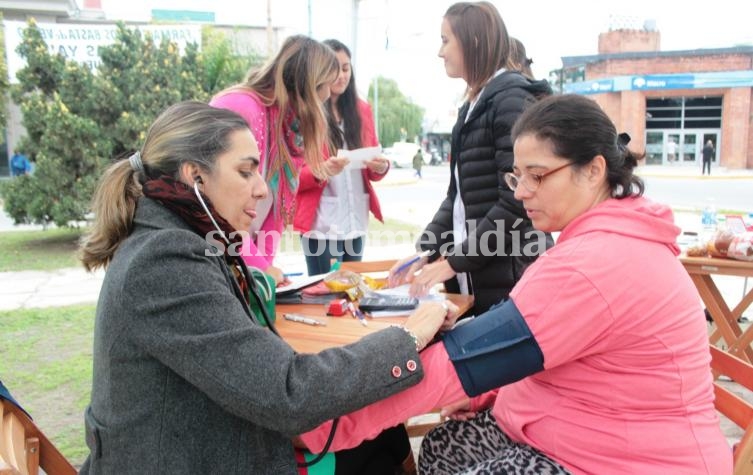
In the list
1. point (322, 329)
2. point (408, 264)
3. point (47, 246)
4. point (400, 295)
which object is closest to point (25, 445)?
point (322, 329)

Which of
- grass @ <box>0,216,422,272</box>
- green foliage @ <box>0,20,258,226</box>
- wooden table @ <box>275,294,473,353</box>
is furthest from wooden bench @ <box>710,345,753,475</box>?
green foliage @ <box>0,20,258,226</box>

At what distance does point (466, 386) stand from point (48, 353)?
389 cm

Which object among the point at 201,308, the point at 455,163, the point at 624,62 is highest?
the point at 624,62

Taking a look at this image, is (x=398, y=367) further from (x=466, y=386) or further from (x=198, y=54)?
(x=198, y=54)

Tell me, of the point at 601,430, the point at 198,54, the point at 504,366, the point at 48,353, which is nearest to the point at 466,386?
the point at 504,366

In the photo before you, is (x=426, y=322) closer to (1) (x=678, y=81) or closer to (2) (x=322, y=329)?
(2) (x=322, y=329)

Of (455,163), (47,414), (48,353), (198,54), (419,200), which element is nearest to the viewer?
(455,163)

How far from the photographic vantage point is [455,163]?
2.60 meters

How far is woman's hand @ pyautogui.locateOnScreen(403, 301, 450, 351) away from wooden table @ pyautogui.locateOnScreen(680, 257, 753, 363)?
7.71 feet

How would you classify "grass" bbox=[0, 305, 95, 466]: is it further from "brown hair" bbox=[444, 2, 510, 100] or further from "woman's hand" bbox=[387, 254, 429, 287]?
"brown hair" bbox=[444, 2, 510, 100]

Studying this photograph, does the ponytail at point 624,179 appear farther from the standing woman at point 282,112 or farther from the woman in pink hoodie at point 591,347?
the standing woman at point 282,112

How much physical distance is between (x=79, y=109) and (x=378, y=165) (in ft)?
21.3

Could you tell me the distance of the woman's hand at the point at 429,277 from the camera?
2.22 meters

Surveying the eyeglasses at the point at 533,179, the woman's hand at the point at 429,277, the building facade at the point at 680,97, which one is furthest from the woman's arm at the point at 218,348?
the building facade at the point at 680,97
